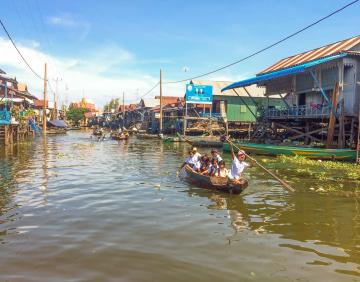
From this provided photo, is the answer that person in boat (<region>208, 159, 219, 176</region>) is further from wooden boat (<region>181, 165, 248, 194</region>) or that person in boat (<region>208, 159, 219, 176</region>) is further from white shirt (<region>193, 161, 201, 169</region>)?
white shirt (<region>193, 161, 201, 169</region>)

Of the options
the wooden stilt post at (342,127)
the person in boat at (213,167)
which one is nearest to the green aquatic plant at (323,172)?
the wooden stilt post at (342,127)

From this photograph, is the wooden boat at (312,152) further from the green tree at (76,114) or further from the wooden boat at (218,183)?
the green tree at (76,114)

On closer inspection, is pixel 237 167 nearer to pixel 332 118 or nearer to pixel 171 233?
pixel 171 233

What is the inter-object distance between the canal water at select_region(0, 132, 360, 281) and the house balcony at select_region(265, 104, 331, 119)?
34.9 ft

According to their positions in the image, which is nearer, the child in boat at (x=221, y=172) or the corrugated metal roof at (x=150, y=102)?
the child in boat at (x=221, y=172)

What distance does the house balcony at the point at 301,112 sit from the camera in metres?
24.4

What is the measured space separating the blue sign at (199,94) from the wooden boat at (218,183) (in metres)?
29.3

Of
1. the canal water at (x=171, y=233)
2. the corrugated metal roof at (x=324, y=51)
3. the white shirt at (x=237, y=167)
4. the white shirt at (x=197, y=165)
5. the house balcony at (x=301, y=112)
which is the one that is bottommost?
the canal water at (x=171, y=233)

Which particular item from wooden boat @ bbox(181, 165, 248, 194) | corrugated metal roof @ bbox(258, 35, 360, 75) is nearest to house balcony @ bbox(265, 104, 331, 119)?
corrugated metal roof @ bbox(258, 35, 360, 75)

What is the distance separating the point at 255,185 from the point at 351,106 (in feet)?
39.5

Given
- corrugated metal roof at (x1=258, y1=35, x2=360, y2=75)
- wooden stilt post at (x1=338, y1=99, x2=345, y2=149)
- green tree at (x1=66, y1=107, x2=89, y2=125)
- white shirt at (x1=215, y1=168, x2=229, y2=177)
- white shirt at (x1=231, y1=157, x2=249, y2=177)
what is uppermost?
corrugated metal roof at (x1=258, y1=35, x2=360, y2=75)

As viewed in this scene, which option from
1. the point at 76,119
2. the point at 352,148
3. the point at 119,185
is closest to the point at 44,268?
the point at 119,185

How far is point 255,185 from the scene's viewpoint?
15320mm

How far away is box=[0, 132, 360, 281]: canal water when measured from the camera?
6762 millimetres
